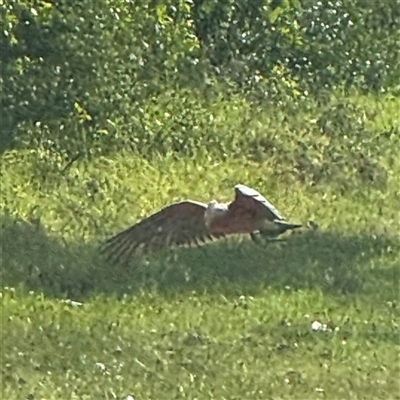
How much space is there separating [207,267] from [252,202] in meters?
0.17

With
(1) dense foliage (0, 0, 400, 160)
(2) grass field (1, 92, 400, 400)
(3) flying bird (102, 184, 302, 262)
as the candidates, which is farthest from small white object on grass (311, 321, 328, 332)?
(1) dense foliage (0, 0, 400, 160)

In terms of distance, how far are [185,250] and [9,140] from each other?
44cm

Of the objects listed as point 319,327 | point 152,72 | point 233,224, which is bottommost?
point 319,327

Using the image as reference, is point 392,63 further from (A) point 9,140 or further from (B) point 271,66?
(A) point 9,140

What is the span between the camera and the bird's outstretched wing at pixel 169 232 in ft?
9.91

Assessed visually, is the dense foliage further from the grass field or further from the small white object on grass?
the small white object on grass

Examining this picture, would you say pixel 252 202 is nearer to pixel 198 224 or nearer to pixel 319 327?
pixel 198 224

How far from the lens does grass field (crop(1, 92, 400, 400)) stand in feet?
9.72

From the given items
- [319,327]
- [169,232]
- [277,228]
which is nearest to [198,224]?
[169,232]

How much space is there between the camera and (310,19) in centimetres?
317

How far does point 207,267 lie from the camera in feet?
10.0

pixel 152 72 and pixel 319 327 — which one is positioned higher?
pixel 152 72

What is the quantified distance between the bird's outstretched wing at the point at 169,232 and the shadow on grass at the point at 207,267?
0.02m

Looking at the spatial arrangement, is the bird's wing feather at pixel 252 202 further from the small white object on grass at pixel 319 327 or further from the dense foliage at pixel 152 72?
the small white object on grass at pixel 319 327
